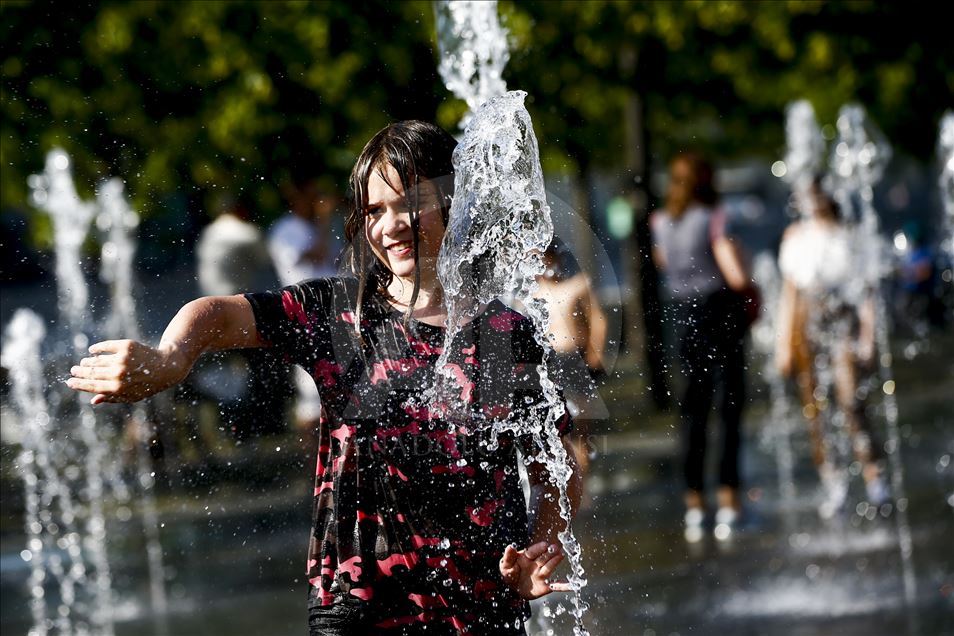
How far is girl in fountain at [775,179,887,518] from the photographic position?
7.69m

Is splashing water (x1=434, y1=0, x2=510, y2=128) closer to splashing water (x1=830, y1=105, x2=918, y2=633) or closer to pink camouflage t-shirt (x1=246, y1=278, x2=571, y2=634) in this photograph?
splashing water (x1=830, y1=105, x2=918, y2=633)

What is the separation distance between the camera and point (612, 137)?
50.5ft

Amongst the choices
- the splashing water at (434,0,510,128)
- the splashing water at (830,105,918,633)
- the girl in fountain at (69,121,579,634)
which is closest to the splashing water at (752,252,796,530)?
the splashing water at (830,105,918,633)

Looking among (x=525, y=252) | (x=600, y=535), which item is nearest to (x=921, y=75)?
(x=600, y=535)

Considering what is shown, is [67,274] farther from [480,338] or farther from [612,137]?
[480,338]

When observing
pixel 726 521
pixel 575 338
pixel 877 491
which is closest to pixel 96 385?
pixel 575 338

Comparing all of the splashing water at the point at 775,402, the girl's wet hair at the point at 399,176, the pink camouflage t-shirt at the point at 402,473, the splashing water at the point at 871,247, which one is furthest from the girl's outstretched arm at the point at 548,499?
the splashing water at the point at 775,402

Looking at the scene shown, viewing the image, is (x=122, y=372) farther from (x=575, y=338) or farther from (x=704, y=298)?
(x=704, y=298)

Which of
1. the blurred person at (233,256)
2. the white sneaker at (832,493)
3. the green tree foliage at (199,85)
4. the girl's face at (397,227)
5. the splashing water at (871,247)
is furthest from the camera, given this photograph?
the green tree foliage at (199,85)

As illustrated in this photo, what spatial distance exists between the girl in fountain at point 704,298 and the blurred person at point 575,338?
8.46ft

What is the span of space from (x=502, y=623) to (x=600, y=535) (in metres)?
4.73

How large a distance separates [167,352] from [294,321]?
29 cm

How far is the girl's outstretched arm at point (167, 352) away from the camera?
7.79 feet

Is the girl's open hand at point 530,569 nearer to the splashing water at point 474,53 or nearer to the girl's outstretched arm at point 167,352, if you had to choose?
the girl's outstretched arm at point 167,352
